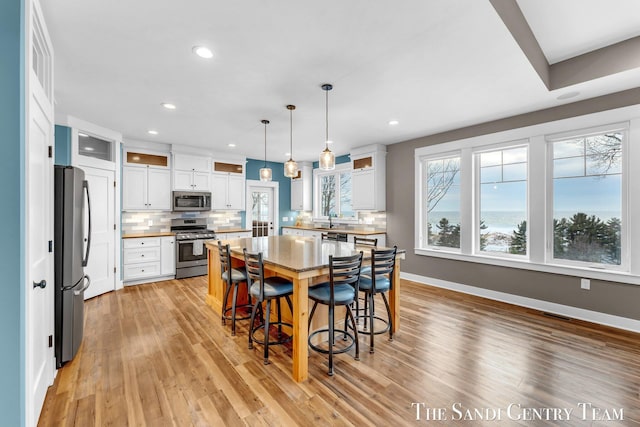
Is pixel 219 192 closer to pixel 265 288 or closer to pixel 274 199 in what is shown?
pixel 274 199

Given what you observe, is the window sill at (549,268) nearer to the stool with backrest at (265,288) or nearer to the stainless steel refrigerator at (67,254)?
the stool with backrest at (265,288)

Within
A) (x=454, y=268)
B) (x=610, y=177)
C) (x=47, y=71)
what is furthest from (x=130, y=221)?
(x=610, y=177)

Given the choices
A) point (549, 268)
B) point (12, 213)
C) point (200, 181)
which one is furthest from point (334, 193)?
point (12, 213)

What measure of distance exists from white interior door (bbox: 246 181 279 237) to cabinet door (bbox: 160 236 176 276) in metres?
1.96

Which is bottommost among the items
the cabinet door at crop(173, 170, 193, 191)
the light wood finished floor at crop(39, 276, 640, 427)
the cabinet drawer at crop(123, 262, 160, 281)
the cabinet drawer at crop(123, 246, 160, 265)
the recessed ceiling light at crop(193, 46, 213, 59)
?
the light wood finished floor at crop(39, 276, 640, 427)

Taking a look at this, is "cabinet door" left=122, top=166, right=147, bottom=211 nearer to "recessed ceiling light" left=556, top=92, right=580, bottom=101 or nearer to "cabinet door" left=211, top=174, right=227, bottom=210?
"cabinet door" left=211, top=174, right=227, bottom=210

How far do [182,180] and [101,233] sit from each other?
1.75m

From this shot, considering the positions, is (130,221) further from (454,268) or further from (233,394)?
(454,268)

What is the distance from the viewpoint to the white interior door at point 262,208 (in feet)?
23.0

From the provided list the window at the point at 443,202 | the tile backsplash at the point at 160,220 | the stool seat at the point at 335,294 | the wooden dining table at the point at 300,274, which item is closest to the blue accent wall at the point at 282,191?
the tile backsplash at the point at 160,220

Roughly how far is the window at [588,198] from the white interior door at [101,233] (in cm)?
657

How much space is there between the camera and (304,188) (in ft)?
24.2

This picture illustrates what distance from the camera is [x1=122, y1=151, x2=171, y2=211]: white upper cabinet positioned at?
5.10 m

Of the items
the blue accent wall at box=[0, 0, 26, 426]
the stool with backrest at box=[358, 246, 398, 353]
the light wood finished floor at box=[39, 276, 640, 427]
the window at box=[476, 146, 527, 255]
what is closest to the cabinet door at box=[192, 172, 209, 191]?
the light wood finished floor at box=[39, 276, 640, 427]
